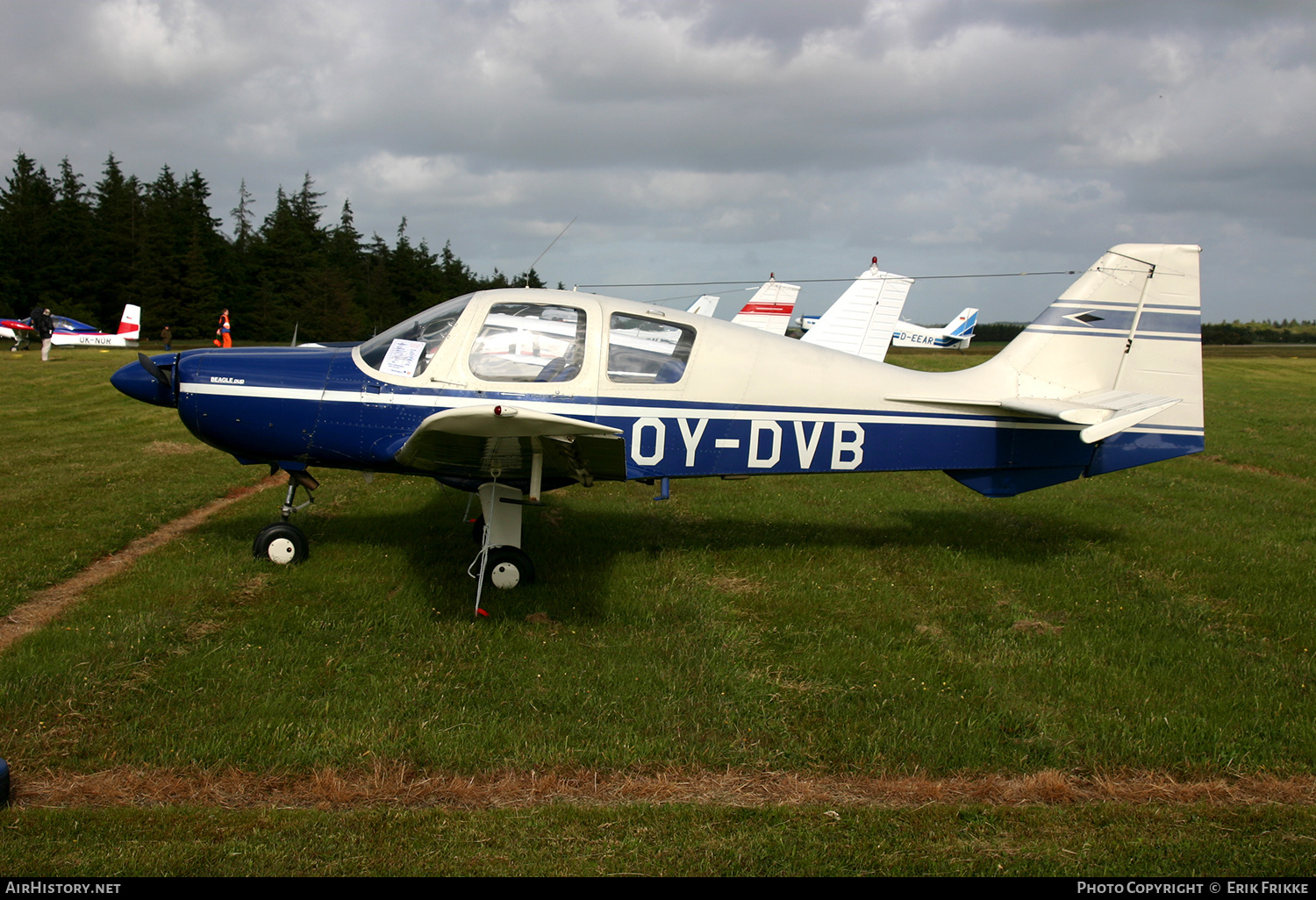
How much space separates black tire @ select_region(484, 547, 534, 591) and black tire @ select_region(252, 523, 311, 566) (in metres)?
1.76

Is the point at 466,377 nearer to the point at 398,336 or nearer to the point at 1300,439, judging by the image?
the point at 398,336

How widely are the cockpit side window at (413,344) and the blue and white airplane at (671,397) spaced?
2 centimetres

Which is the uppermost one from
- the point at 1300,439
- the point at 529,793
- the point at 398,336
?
the point at 398,336

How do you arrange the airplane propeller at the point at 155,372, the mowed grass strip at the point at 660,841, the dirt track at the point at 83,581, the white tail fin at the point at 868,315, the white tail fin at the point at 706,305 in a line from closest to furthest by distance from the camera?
the mowed grass strip at the point at 660,841 < the dirt track at the point at 83,581 < the airplane propeller at the point at 155,372 < the white tail fin at the point at 868,315 < the white tail fin at the point at 706,305

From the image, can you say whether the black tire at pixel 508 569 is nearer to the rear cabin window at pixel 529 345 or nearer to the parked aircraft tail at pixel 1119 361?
the rear cabin window at pixel 529 345

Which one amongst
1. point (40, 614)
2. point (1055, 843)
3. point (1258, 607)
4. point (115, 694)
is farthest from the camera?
point (1258, 607)

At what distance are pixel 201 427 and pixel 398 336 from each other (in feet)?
5.88

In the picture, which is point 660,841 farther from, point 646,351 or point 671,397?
point 646,351

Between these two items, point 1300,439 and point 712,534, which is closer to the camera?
point 712,534

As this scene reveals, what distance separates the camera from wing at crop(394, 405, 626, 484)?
510 cm

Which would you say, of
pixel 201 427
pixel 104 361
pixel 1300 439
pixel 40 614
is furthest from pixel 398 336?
pixel 104 361

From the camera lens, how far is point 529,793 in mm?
3943

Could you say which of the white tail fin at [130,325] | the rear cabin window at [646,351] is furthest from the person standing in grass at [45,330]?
the rear cabin window at [646,351]

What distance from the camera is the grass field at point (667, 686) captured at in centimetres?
353
